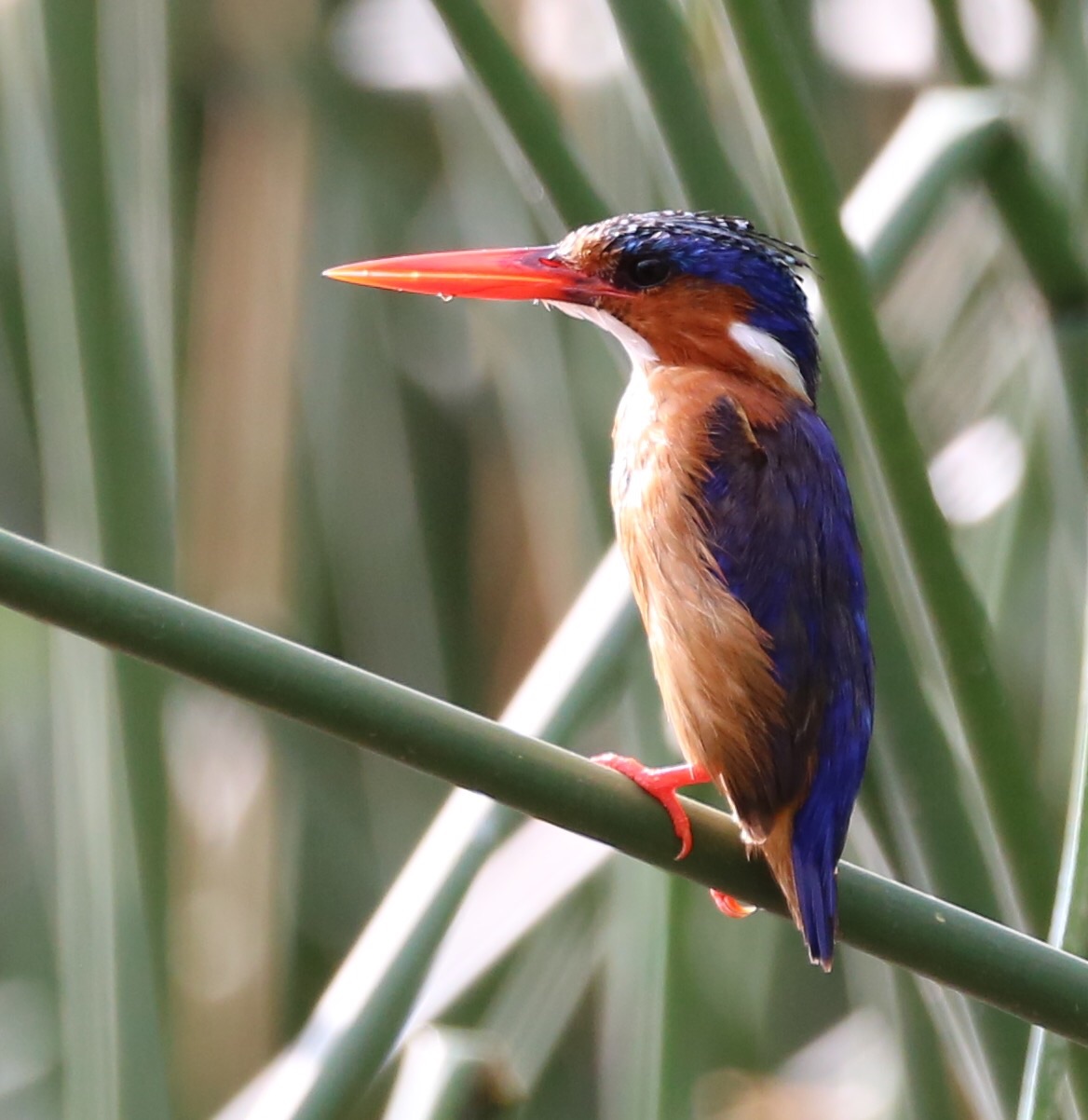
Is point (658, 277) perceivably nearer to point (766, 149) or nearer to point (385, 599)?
point (766, 149)

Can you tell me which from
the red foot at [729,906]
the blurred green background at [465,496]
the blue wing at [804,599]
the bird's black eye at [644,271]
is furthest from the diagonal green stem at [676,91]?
the red foot at [729,906]

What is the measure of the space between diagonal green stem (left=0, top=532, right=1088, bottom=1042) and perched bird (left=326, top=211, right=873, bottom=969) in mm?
204

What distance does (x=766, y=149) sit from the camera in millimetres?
1246

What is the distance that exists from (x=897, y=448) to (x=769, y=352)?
476 mm

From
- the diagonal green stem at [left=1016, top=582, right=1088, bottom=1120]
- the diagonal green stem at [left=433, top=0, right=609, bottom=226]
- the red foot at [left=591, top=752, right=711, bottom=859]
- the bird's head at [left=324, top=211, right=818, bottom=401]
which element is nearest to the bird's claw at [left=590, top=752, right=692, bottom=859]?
the red foot at [left=591, top=752, right=711, bottom=859]

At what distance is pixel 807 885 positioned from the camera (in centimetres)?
113

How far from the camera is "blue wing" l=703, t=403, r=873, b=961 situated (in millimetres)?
1294

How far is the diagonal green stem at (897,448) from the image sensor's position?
118 cm

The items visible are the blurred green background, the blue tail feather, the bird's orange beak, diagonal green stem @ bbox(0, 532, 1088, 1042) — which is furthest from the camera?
the bird's orange beak

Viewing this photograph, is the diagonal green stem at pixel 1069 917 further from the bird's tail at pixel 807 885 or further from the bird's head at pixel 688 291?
the bird's head at pixel 688 291

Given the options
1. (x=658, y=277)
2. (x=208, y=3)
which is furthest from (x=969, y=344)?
(x=208, y=3)

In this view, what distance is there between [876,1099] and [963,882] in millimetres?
955

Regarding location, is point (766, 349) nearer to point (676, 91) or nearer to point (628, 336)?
point (628, 336)

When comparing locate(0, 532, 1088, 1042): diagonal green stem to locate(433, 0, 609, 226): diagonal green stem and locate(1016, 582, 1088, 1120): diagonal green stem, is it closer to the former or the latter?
locate(1016, 582, 1088, 1120): diagonal green stem
